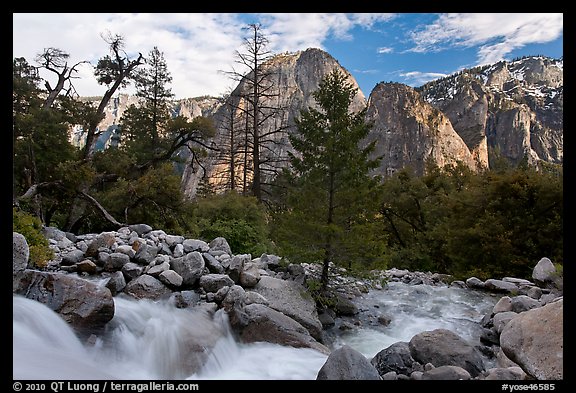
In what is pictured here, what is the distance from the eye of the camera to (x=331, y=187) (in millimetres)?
7703

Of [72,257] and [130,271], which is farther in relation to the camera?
[72,257]

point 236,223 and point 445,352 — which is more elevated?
point 236,223

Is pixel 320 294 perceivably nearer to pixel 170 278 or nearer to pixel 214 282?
pixel 214 282

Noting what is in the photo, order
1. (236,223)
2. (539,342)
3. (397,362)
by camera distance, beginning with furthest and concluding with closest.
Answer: (236,223)
(397,362)
(539,342)

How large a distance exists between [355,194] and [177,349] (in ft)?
15.8

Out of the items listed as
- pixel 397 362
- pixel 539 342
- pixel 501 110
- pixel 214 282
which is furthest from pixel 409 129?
pixel 397 362


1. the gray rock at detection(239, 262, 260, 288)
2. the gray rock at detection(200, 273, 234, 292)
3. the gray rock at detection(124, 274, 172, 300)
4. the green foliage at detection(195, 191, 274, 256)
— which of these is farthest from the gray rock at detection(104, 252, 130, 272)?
the green foliage at detection(195, 191, 274, 256)

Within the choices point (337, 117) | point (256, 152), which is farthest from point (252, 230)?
point (337, 117)

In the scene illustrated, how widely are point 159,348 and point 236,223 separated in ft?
23.8

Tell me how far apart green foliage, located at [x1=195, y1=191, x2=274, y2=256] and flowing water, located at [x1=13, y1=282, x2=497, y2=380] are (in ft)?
17.4

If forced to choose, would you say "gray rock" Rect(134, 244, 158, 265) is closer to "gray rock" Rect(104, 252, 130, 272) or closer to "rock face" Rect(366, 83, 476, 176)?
"gray rock" Rect(104, 252, 130, 272)

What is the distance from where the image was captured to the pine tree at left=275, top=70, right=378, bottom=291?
7.40 metres

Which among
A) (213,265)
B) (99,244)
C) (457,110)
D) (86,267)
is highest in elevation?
(457,110)
